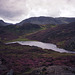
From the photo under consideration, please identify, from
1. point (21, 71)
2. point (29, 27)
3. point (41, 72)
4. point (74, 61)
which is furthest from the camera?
point (29, 27)

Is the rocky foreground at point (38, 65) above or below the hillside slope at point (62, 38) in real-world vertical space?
below

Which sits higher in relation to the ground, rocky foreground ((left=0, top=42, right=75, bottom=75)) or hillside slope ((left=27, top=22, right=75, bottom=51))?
hillside slope ((left=27, top=22, right=75, bottom=51))

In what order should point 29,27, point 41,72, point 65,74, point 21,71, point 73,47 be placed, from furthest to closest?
1. point 29,27
2. point 73,47
3. point 21,71
4. point 41,72
5. point 65,74

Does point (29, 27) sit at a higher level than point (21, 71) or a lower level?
higher

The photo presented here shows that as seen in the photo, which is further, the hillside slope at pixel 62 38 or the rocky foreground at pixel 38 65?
the hillside slope at pixel 62 38

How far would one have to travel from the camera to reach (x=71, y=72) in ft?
69.2

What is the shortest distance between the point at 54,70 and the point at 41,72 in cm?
289

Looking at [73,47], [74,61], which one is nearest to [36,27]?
[73,47]

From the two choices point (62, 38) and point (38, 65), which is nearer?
point (38, 65)

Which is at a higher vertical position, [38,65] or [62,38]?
[62,38]

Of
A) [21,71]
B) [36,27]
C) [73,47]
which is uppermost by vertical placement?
[36,27]

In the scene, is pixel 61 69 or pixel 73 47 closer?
pixel 61 69

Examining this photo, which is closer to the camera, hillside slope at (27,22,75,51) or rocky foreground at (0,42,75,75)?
rocky foreground at (0,42,75,75)

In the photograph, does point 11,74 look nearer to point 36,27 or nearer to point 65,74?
point 65,74
